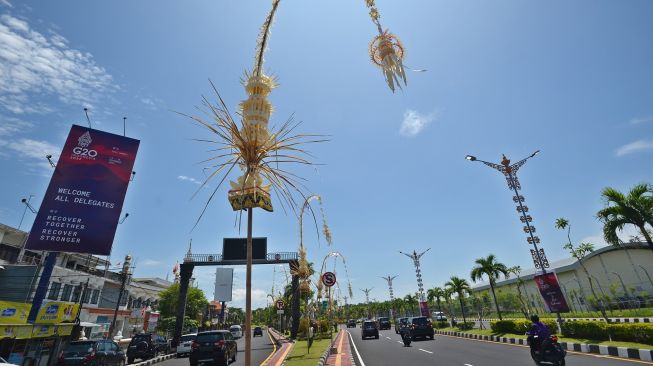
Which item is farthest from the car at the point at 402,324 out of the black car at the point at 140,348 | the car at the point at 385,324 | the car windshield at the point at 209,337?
the black car at the point at 140,348

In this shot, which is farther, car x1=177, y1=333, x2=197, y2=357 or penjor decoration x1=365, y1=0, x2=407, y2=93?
car x1=177, y1=333, x2=197, y2=357

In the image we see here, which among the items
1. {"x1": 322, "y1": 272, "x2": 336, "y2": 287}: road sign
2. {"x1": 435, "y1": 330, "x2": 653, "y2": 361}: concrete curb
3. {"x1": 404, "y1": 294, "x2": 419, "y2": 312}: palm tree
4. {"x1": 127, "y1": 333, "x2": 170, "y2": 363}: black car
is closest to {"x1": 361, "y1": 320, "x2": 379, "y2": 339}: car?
{"x1": 435, "y1": 330, "x2": 653, "y2": 361}: concrete curb

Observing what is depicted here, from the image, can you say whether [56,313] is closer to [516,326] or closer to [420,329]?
[420,329]

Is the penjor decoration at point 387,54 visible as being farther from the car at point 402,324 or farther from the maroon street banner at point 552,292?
the car at point 402,324

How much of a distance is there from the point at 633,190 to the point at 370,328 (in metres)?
21.5

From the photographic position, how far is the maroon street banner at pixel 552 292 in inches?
650

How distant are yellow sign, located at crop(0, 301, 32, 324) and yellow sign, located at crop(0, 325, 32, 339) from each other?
462 mm

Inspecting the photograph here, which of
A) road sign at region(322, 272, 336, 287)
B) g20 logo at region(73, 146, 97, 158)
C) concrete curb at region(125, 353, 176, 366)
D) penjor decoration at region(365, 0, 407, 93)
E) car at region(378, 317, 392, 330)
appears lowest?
concrete curb at region(125, 353, 176, 366)

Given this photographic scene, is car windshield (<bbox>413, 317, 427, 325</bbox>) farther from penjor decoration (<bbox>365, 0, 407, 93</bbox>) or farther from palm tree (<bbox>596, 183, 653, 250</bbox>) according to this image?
penjor decoration (<bbox>365, 0, 407, 93</bbox>)

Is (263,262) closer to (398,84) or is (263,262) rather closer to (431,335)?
(431,335)

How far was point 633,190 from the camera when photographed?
1786cm

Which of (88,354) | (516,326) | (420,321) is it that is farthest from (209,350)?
(516,326)

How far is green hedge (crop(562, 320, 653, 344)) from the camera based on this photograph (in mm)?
12039

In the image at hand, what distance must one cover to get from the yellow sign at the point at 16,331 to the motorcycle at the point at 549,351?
1813 cm
